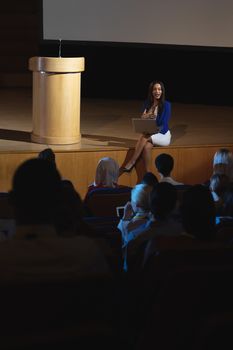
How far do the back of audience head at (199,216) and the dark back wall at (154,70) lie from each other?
18.8 feet

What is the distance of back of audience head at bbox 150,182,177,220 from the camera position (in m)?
2.91

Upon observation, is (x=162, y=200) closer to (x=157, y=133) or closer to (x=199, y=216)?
(x=199, y=216)

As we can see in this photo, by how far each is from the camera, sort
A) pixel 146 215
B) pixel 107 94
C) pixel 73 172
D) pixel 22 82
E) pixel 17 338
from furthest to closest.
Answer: pixel 22 82 → pixel 107 94 → pixel 73 172 → pixel 146 215 → pixel 17 338

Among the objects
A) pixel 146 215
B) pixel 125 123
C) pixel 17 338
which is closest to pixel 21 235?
pixel 17 338

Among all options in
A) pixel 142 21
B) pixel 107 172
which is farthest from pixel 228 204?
pixel 142 21

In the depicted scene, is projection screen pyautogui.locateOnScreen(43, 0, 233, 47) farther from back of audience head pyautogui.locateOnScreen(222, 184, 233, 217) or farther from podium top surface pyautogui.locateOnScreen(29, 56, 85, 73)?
back of audience head pyautogui.locateOnScreen(222, 184, 233, 217)

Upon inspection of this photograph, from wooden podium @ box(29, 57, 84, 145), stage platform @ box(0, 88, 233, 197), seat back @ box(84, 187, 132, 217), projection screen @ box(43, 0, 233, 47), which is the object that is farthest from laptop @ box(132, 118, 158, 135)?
projection screen @ box(43, 0, 233, 47)

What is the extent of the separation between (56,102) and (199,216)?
3.54 metres

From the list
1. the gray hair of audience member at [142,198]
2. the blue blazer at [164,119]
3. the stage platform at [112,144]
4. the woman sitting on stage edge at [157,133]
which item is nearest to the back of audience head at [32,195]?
the gray hair of audience member at [142,198]

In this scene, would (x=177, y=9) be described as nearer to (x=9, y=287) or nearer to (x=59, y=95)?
(x=59, y=95)

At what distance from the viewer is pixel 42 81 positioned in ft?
19.4

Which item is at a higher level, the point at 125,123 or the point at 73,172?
the point at 125,123

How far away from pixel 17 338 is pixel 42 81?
428 cm

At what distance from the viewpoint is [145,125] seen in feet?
18.9
